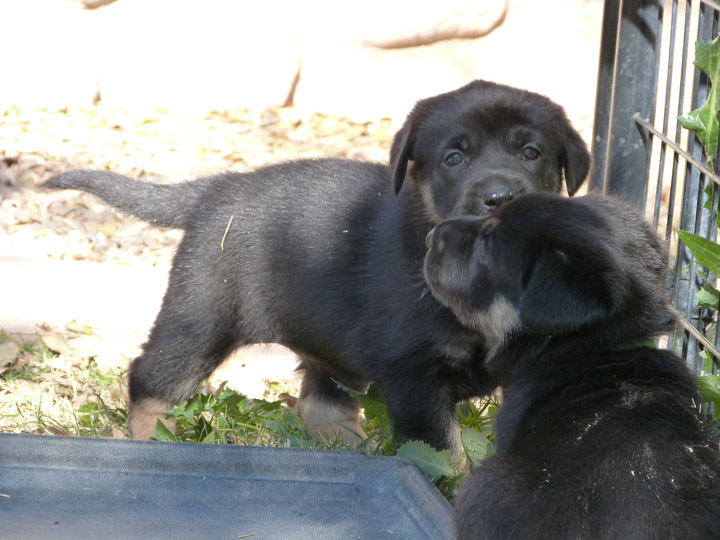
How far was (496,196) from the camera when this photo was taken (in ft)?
10.3

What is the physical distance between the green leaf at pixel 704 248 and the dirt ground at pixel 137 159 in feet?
7.30

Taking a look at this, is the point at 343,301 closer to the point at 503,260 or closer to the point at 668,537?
the point at 503,260

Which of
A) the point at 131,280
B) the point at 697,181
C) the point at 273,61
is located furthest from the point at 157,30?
the point at 697,181

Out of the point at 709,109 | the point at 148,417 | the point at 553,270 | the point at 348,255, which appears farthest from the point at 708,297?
the point at 148,417

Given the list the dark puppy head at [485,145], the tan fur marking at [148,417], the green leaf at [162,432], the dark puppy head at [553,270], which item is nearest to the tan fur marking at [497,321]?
the dark puppy head at [553,270]

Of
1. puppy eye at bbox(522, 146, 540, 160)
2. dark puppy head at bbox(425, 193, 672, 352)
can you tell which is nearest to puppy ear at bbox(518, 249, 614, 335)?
dark puppy head at bbox(425, 193, 672, 352)

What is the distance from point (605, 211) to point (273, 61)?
20.9 ft

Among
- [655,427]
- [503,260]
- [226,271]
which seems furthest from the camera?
[226,271]

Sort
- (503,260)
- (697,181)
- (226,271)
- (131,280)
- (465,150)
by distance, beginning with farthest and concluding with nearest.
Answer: (131,280) < (226,271) < (465,150) < (697,181) < (503,260)

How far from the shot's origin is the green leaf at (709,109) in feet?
10.0

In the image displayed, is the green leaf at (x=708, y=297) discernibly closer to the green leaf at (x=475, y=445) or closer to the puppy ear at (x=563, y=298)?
the green leaf at (x=475, y=445)

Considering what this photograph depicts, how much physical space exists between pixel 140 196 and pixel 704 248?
2.15 metres

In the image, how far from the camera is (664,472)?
2.21m

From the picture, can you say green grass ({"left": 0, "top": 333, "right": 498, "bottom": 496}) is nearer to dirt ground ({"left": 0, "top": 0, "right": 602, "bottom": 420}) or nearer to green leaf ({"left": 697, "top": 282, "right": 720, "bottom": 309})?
dirt ground ({"left": 0, "top": 0, "right": 602, "bottom": 420})
